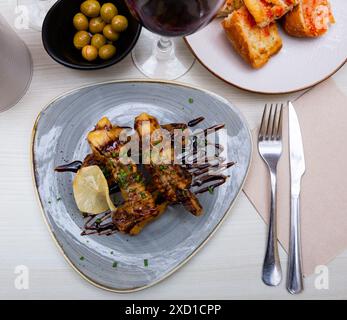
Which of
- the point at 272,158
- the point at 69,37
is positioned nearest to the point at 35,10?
the point at 69,37

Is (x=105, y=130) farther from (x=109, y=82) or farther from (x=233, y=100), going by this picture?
(x=233, y=100)

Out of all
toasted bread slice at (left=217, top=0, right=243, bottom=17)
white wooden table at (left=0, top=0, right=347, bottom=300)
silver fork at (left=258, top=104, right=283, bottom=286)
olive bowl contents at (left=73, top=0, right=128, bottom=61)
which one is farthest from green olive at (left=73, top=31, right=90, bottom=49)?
silver fork at (left=258, top=104, right=283, bottom=286)


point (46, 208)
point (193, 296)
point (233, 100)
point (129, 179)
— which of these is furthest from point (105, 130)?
point (193, 296)

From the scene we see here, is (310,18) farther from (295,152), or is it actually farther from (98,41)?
(98,41)

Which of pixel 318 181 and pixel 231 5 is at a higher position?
pixel 231 5

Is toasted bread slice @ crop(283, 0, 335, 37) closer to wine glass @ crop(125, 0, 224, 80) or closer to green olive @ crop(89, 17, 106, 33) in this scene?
wine glass @ crop(125, 0, 224, 80)

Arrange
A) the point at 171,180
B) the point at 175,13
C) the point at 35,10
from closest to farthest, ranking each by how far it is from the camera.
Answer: the point at 175,13 < the point at 171,180 < the point at 35,10
